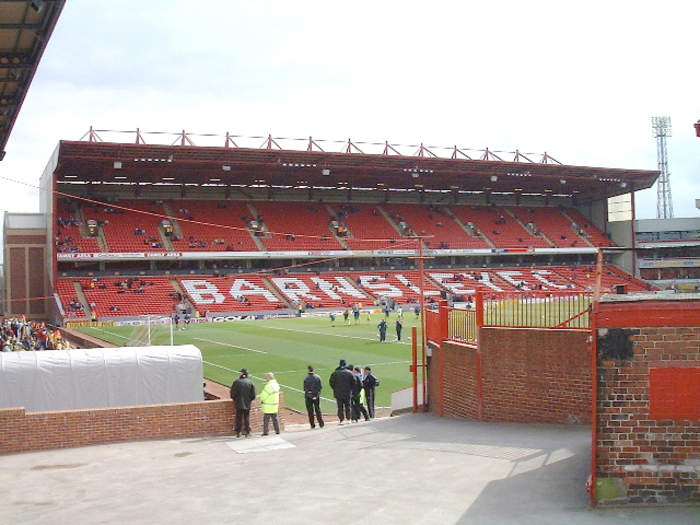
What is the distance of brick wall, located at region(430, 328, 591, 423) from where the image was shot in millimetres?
11852

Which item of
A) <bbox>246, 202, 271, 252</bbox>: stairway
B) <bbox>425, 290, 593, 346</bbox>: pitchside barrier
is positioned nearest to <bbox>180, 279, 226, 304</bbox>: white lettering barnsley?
<bbox>246, 202, 271, 252</bbox>: stairway

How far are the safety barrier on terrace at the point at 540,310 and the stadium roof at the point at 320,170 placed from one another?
40682 mm

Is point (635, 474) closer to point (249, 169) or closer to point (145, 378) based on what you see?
point (145, 378)

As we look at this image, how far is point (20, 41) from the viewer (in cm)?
1175

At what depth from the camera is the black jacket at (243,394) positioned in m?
14.0

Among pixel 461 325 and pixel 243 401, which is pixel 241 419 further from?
pixel 461 325

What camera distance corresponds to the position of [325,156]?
5562 cm

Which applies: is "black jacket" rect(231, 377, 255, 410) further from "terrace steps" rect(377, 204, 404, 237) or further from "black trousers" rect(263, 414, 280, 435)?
"terrace steps" rect(377, 204, 404, 237)

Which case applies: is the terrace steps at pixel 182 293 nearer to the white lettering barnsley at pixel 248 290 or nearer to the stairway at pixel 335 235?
the white lettering barnsley at pixel 248 290

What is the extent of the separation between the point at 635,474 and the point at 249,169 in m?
51.1

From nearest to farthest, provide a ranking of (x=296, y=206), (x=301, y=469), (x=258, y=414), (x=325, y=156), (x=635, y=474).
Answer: (x=635, y=474)
(x=301, y=469)
(x=258, y=414)
(x=325, y=156)
(x=296, y=206)

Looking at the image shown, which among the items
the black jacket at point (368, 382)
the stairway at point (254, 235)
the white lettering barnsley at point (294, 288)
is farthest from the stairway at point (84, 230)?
the black jacket at point (368, 382)

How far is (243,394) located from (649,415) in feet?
26.4

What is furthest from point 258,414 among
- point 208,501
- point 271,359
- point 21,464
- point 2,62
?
point 271,359
